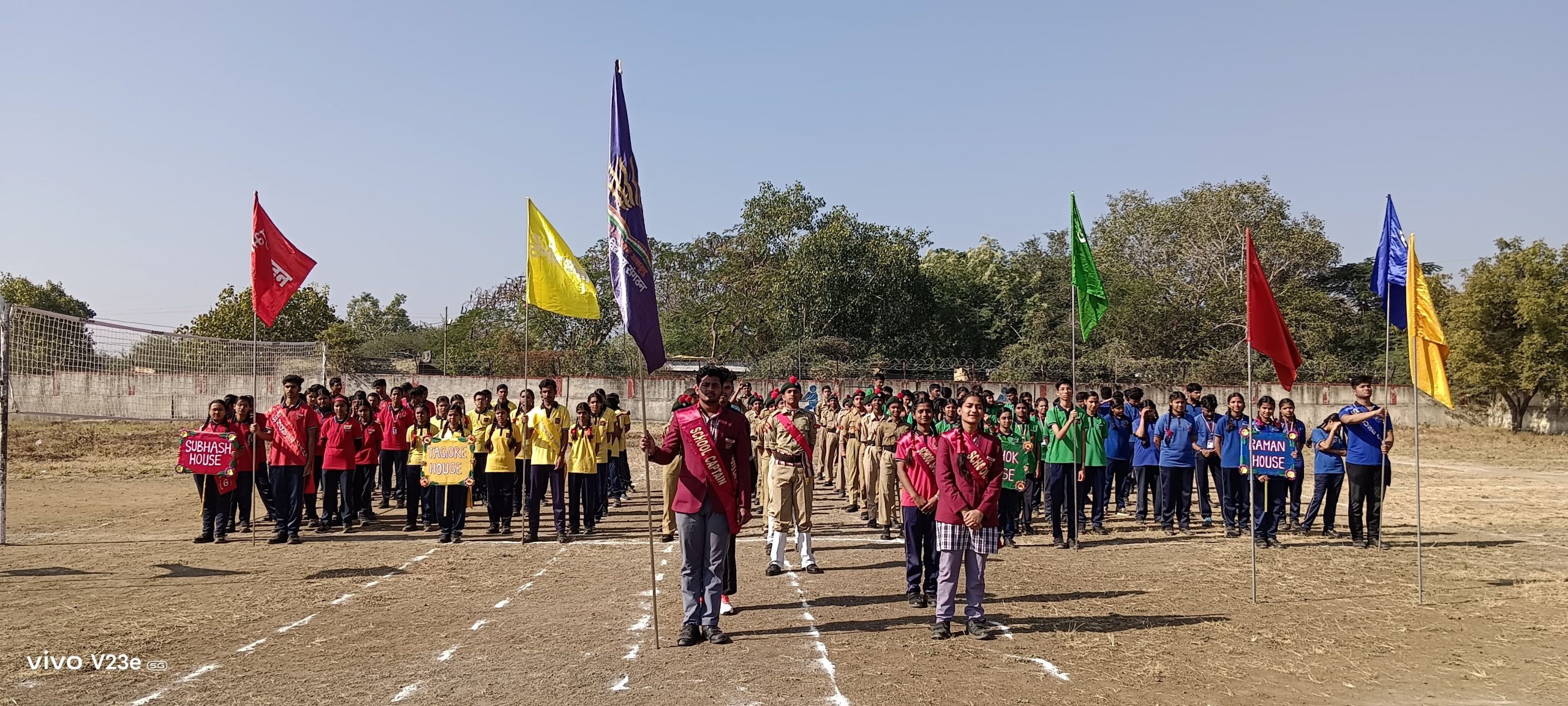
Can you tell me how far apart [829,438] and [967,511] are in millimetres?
13118

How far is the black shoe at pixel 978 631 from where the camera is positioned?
749 centimetres

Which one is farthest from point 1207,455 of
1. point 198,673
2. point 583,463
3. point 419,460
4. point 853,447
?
point 198,673

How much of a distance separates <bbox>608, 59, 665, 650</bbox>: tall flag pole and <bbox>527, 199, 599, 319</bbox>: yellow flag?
15.4 feet

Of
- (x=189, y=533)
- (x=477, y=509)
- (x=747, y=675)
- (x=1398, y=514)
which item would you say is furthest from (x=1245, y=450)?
(x=189, y=533)

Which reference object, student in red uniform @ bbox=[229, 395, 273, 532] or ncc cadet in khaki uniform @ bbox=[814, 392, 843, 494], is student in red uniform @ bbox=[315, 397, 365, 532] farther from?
ncc cadet in khaki uniform @ bbox=[814, 392, 843, 494]

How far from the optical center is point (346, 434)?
1337 centimetres

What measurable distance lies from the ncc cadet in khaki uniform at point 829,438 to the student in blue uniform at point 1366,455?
8.40 meters

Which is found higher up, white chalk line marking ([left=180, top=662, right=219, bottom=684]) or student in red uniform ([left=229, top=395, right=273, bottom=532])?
student in red uniform ([left=229, top=395, right=273, bottom=532])

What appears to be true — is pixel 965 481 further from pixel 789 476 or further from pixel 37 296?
pixel 37 296

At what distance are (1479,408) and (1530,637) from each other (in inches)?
1466

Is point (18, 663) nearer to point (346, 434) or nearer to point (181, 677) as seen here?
point (181, 677)

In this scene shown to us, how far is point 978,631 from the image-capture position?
7.48 meters

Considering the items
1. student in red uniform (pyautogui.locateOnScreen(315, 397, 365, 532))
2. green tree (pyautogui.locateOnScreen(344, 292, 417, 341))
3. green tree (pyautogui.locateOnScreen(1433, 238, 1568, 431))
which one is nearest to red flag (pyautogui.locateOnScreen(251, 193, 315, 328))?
student in red uniform (pyautogui.locateOnScreen(315, 397, 365, 532))

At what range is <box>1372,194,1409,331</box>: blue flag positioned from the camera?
10742mm
